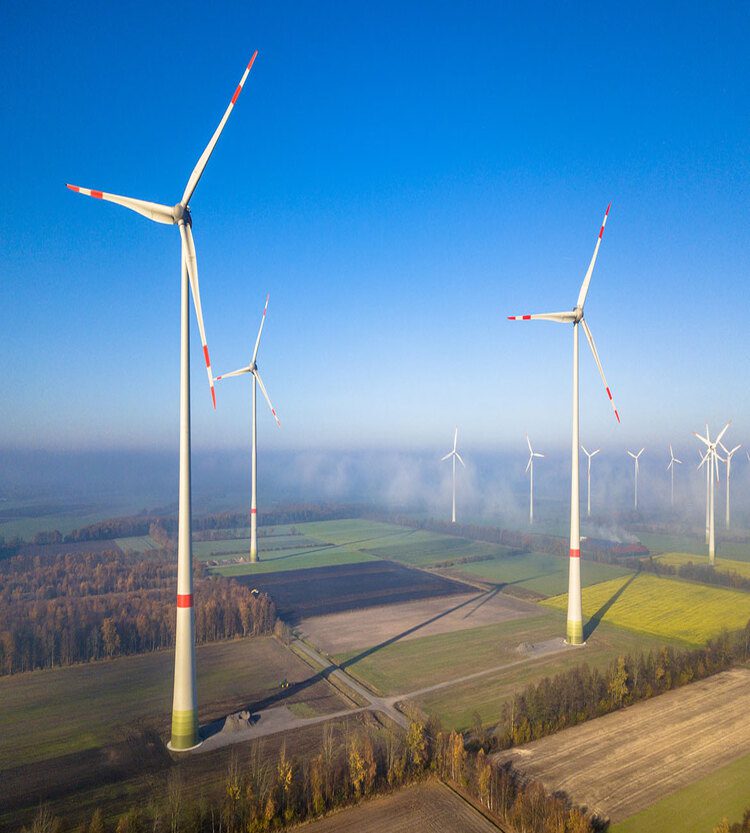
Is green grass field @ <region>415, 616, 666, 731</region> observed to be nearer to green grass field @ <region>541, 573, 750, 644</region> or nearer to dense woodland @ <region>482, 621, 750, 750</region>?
dense woodland @ <region>482, 621, 750, 750</region>

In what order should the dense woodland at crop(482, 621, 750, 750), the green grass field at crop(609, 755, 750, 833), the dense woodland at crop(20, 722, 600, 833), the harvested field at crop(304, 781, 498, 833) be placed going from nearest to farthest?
the dense woodland at crop(20, 722, 600, 833)
the green grass field at crop(609, 755, 750, 833)
the harvested field at crop(304, 781, 498, 833)
the dense woodland at crop(482, 621, 750, 750)

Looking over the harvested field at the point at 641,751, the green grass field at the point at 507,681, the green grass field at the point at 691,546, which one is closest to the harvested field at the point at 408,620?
the green grass field at the point at 507,681

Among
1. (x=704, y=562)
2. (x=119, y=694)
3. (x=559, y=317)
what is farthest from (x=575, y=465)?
(x=704, y=562)

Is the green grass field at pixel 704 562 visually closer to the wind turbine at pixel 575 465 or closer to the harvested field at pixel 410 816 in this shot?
the wind turbine at pixel 575 465

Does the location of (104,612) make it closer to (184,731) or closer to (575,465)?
(184,731)

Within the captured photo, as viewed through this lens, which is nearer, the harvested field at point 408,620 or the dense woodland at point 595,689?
the dense woodland at point 595,689

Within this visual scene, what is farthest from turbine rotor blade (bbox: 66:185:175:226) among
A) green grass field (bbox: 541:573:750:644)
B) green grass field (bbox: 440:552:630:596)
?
green grass field (bbox: 440:552:630:596)
